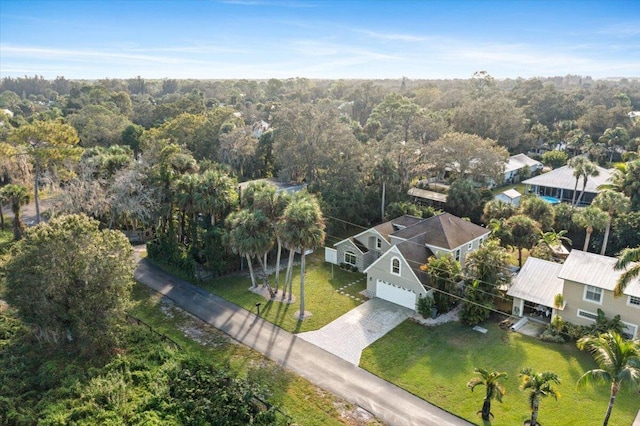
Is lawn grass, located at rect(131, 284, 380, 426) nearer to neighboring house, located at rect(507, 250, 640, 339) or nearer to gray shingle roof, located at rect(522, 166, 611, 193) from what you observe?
neighboring house, located at rect(507, 250, 640, 339)

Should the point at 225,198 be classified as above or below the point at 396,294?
above

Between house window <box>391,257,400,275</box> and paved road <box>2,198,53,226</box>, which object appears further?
paved road <box>2,198,53,226</box>

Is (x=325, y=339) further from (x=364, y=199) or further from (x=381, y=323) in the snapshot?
(x=364, y=199)

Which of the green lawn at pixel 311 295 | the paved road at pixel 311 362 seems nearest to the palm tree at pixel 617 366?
the paved road at pixel 311 362

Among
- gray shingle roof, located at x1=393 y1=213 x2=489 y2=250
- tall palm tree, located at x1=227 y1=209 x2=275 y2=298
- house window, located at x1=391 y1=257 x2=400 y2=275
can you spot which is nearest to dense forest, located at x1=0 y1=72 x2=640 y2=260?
tall palm tree, located at x1=227 y1=209 x2=275 y2=298

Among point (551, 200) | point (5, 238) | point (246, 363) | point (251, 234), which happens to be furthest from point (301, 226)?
point (551, 200)

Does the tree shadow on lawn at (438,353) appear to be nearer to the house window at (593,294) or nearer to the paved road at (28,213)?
the house window at (593,294)

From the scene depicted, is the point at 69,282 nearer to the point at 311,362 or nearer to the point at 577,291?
the point at 311,362
